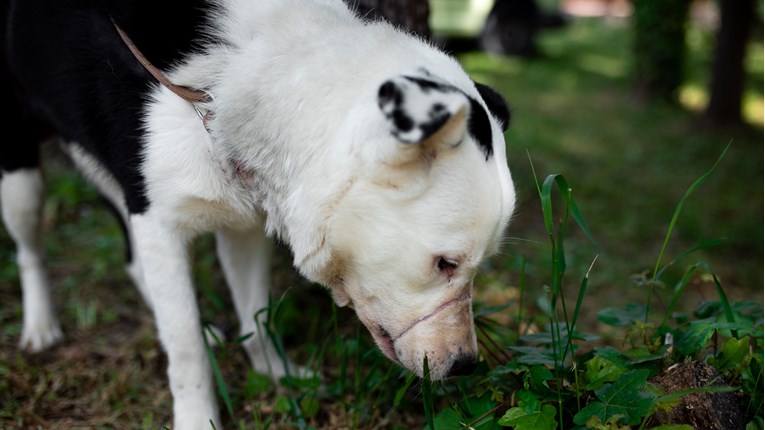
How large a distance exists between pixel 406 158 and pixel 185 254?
968mm

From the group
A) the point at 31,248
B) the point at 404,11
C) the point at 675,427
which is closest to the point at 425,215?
the point at 675,427

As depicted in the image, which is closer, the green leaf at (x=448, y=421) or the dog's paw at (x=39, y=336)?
the green leaf at (x=448, y=421)

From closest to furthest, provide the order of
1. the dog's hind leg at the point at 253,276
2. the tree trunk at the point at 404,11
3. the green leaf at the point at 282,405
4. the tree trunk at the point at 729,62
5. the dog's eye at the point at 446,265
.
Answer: the dog's eye at the point at 446,265, the green leaf at the point at 282,405, the dog's hind leg at the point at 253,276, the tree trunk at the point at 404,11, the tree trunk at the point at 729,62

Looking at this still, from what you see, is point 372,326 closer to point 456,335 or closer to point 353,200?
point 456,335

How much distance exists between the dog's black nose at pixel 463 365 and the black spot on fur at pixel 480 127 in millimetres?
580

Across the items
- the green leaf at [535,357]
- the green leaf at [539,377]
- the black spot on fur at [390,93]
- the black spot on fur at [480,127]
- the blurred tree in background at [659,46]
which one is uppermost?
the black spot on fur at [390,93]

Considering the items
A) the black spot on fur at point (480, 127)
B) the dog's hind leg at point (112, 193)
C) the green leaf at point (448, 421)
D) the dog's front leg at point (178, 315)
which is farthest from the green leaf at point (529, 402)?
the dog's hind leg at point (112, 193)

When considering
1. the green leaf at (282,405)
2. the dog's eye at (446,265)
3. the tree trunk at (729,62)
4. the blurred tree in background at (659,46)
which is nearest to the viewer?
the dog's eye at (446,265)

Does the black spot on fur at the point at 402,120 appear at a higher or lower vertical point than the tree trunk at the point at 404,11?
higher

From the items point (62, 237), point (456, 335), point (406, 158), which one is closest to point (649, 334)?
point (456, 335)

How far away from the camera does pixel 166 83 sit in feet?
7.25

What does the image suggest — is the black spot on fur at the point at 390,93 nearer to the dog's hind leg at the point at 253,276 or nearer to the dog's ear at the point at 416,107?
the dog's ear at the point at 416,107

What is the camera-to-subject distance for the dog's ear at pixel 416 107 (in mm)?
1691

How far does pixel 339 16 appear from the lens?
2.28m
